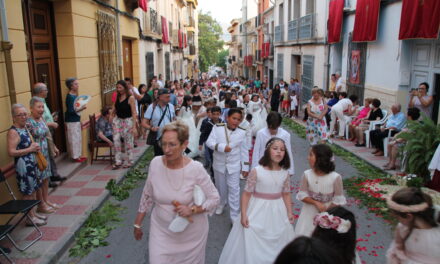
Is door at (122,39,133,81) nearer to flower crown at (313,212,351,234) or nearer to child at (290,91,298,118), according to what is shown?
child at (290,91,298,118)

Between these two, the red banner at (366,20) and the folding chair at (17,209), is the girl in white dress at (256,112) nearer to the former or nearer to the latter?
the red banner at (366,20)

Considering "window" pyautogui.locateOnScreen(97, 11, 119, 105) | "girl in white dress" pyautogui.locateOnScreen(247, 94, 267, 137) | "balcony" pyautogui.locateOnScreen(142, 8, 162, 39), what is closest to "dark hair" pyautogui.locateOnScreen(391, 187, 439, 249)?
"girl in white dress" pyautogui.locateOnScreen(247, 94, 267, 137)

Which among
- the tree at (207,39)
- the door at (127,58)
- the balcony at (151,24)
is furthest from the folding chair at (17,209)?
the tree at (207,39)

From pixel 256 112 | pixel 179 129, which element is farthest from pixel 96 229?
pixel 256 112

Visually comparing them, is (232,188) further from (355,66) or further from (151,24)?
(151,24)

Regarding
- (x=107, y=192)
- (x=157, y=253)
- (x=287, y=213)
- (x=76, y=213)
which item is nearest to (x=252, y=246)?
(x=287, y=213)

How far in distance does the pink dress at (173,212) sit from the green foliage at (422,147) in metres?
5.28

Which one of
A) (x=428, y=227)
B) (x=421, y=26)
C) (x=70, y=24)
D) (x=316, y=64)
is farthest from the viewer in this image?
(x=316, y=64)

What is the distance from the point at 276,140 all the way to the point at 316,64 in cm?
1554

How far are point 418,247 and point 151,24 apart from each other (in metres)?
17.2

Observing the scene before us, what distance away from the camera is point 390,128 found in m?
9.58

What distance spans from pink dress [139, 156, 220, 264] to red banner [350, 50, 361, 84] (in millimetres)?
11826

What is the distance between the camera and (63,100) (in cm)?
863

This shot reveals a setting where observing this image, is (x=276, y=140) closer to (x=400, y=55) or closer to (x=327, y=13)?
(x=400, y=55)
